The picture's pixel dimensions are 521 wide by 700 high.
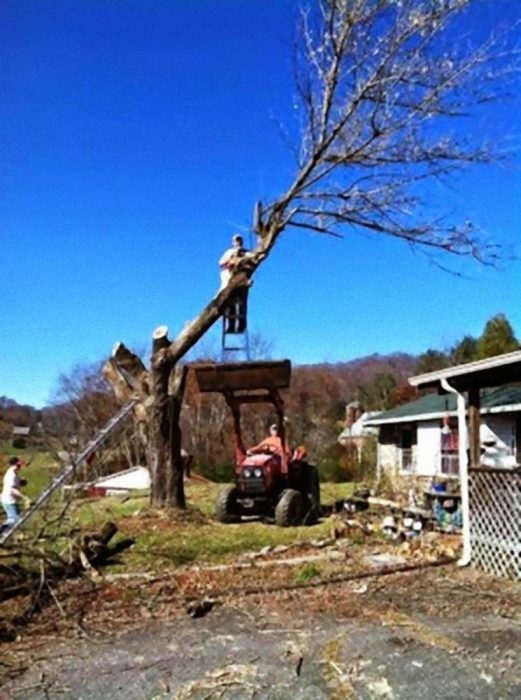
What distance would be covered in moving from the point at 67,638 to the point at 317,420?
105 ft

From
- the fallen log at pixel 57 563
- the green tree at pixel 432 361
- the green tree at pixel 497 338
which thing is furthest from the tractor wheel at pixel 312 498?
the green tree at pixel 432 361

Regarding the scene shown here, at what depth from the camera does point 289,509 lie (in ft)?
35.3

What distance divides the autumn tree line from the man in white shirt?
3925mm

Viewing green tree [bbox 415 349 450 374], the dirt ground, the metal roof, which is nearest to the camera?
the dirt ground

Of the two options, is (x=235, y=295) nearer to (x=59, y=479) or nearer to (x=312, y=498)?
(x=312, y=498)

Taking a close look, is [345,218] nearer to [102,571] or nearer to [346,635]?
[102,571]

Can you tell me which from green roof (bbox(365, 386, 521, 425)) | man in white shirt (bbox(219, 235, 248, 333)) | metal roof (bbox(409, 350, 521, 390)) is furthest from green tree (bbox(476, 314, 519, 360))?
metal roof (bbox(409, 350, 521, 390))

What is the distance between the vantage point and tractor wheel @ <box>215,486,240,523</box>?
37.5 feet

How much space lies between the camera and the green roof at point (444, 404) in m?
17.5

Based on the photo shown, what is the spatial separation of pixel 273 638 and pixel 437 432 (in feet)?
56.4

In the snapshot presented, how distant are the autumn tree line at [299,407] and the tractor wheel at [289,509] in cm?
448

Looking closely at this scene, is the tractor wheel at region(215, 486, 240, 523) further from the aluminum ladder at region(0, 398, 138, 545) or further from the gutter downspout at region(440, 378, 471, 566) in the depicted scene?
the gutter downspout at region(440, 378, 471, 566)

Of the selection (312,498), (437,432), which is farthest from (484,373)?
(437,432)

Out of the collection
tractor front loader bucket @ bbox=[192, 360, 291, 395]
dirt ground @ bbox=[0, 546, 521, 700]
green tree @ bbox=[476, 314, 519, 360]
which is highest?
green tree @ bbox=[476, 314, 519, 360]
